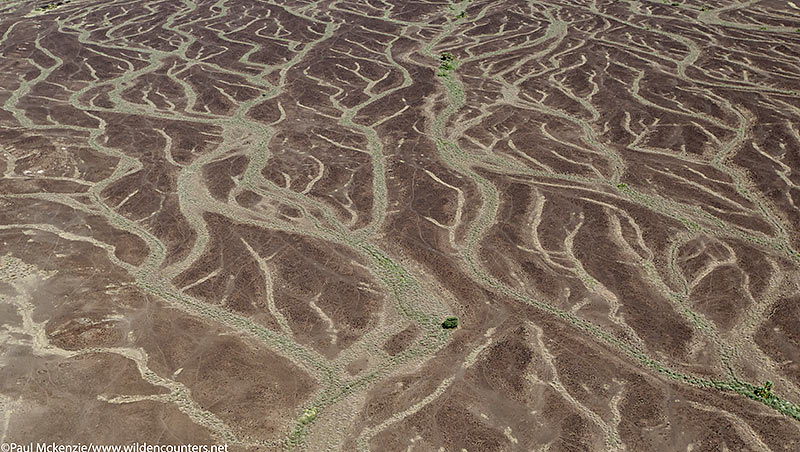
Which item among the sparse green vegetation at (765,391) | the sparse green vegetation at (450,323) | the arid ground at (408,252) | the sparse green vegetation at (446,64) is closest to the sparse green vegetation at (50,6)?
the arid ground at (408,252)

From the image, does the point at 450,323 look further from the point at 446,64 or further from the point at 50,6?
the point at 50,6

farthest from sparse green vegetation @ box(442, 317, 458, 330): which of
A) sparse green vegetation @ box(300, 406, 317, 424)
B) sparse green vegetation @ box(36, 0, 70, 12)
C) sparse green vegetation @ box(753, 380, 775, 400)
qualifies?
sparse green vegetation @ box(36, 0, 70, 12)

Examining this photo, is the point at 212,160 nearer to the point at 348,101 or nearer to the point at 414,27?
the point at 348,101

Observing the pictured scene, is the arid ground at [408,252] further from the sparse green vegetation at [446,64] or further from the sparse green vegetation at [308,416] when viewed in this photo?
the sparse green vegetation at [446,64]

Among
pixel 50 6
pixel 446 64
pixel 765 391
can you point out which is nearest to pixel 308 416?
pixel 765 391

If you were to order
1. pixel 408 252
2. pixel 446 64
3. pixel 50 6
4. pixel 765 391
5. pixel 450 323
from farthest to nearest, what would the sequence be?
pixel 50 6 → pixel 446 64 → pixel 408 252 → pixel 450 323 → pixel 765 391

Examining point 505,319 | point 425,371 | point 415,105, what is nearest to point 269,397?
point 425,371

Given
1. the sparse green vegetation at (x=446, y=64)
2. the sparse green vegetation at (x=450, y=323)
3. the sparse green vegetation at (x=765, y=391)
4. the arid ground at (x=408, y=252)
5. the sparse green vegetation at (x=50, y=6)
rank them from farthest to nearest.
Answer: the sparse green vegetation at (x=50, y=6)
the sparse green vegetation at (x=446, y=64)
the sparse green vegetation at (x=450, y=323)
the sparse green vegetation at (x=765, y=391)
the arid ground at (x=408, y=252)

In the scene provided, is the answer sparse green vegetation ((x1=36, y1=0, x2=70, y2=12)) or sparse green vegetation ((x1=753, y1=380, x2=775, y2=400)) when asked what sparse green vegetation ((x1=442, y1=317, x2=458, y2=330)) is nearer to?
sparse green vegetation ((x1=753, y1=380, x2=775, y2=400))
